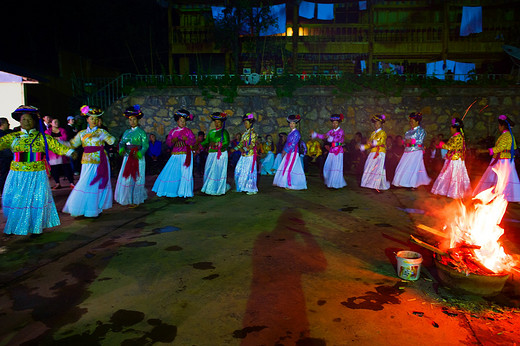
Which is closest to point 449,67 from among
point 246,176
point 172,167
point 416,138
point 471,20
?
point 471,20

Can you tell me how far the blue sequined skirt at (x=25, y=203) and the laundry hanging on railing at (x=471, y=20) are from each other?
68.2 feet

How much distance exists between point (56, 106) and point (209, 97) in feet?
23.3

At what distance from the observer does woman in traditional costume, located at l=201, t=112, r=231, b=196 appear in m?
8.34

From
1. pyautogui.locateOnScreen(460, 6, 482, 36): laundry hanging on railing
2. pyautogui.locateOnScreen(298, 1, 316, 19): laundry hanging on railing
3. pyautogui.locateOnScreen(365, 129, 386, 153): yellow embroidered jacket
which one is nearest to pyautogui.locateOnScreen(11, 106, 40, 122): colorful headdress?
pyautogui.locateOnScreen(365, 129, 386, 153): yellow embroidered jacket

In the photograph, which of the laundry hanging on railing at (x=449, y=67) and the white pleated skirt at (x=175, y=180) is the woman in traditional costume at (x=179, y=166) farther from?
the laundry hanging on railing at (x=449, y=67)

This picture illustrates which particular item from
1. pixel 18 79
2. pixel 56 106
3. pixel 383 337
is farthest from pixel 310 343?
pixel 56 106

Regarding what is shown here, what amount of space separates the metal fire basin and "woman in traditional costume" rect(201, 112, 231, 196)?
572 centimetres

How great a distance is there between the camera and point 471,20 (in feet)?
61.2

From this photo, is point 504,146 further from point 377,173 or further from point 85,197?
point 85,197

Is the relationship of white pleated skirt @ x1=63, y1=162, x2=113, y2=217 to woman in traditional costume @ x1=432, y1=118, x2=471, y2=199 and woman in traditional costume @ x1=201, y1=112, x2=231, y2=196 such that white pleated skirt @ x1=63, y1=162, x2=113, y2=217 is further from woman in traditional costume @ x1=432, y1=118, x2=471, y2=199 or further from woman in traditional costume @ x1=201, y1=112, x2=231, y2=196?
woman in traditional costume @ x1=432, y1=118, x2=471, y2=199

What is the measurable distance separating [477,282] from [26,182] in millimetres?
5789

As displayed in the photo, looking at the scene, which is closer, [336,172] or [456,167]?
[456,167]

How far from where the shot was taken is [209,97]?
1374cm

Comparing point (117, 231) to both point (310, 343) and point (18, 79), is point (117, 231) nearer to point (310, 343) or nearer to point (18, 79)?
point (310, 343)
